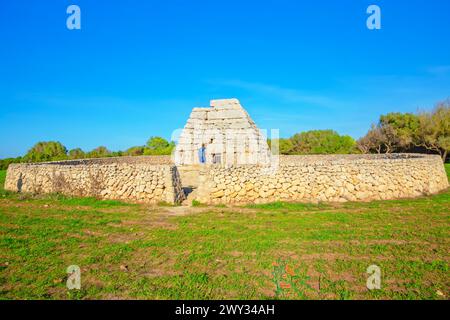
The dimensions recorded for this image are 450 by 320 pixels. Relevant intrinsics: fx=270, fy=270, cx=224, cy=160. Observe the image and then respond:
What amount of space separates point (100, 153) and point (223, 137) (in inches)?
785

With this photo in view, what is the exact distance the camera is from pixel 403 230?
6.68 metres

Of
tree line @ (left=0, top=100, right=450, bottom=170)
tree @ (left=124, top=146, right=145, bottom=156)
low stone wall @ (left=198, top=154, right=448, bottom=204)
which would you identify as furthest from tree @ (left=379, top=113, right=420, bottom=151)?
tree @ (left=124, top=146, right=145, bottom=156)

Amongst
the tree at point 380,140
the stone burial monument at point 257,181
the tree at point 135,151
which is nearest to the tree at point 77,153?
the tree at point 135,151

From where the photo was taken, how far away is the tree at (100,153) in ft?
102

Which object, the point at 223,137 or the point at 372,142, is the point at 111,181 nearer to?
the point at 223,137

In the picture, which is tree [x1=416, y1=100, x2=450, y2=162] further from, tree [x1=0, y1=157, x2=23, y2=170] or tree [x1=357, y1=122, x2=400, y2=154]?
tree [x1=0, y1=157, x2=23, y2=170]

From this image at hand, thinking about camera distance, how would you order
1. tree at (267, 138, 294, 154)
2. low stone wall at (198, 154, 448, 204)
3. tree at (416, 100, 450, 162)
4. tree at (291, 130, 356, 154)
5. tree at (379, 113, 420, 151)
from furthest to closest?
1. tree at (291, 130, 356, 154)
2. tree at (267, 138, 294, 154)
3. tree at (379, 113, 420, 151)
4. tree at (416, 100, 450, 162)
5. low stone wall at (198, 154, 448, 204)

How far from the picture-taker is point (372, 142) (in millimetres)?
37594

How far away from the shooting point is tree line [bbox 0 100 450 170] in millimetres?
30812

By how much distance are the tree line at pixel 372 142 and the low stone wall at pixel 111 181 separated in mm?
15851

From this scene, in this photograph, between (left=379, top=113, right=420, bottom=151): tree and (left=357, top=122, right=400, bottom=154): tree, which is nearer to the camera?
(left=379, top=113, right=420, bottom=151): tree

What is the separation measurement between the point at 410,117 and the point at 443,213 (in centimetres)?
3136

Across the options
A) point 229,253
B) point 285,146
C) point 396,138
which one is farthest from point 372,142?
point 229,253
